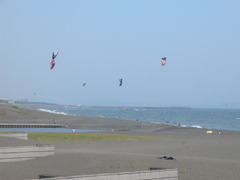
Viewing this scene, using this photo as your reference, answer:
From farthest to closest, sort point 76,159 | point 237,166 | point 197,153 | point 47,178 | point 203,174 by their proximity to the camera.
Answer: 1. point 197,153
2. point 237,166
3. point 76,159
4. point 203,174
5. point 47,178

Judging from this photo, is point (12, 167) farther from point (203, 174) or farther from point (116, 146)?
point (116, 146)

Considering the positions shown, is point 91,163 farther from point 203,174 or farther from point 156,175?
point 156,175

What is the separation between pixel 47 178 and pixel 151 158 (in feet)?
43.7

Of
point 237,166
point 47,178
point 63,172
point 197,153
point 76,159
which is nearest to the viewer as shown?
point 47,178

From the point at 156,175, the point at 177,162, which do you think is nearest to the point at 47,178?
the point at 156,175

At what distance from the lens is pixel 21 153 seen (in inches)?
883

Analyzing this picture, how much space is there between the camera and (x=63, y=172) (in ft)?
65.4

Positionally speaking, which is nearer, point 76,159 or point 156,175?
point 156,175

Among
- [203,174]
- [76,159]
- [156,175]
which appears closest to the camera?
[156,175]

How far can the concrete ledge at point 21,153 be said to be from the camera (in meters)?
21.7

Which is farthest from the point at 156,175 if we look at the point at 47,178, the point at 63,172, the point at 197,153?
the point at 197,153

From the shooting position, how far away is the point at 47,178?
1453 centimetres

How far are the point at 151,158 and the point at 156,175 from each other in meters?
11.1

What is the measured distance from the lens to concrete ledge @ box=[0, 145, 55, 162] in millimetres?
21672
